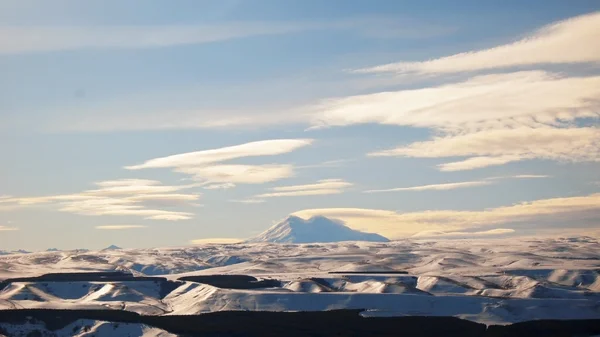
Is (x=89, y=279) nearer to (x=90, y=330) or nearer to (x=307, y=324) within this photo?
(x=90, y=330)

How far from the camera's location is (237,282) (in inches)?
6417

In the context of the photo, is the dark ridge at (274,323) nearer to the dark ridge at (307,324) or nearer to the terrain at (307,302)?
the dark ridge at (307,324)

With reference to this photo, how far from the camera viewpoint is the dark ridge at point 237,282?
A: 153 m

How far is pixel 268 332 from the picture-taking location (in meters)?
106

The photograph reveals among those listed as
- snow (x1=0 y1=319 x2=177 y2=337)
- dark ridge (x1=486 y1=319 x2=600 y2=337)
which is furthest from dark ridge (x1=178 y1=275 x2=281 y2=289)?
dark ridge (x1=486 y1=319 x2=600 y2=337)

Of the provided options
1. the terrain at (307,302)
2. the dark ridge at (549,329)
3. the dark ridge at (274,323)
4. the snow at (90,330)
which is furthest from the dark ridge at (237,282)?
the dark ridge at (549,329)

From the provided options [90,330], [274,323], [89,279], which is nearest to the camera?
[90,330]

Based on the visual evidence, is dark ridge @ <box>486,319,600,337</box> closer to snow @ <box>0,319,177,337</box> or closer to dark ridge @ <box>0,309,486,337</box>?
dark ridge @ <box>0,309,486,337</box>

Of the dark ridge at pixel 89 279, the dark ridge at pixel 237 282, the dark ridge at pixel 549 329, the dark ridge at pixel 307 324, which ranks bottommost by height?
the dark ridge at pixel 549 329

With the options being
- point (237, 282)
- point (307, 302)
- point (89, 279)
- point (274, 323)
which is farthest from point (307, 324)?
point (89, 279)

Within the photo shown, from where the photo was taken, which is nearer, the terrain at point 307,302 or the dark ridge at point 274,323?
the dark ridge at point 274,323

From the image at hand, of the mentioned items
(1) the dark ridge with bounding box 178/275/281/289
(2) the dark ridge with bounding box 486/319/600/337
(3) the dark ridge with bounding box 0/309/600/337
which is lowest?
(2) the dark ridge with bounding box 486/319/600/337

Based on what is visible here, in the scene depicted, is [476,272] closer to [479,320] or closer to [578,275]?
[578,275]

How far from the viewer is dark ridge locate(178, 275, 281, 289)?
501 ft
